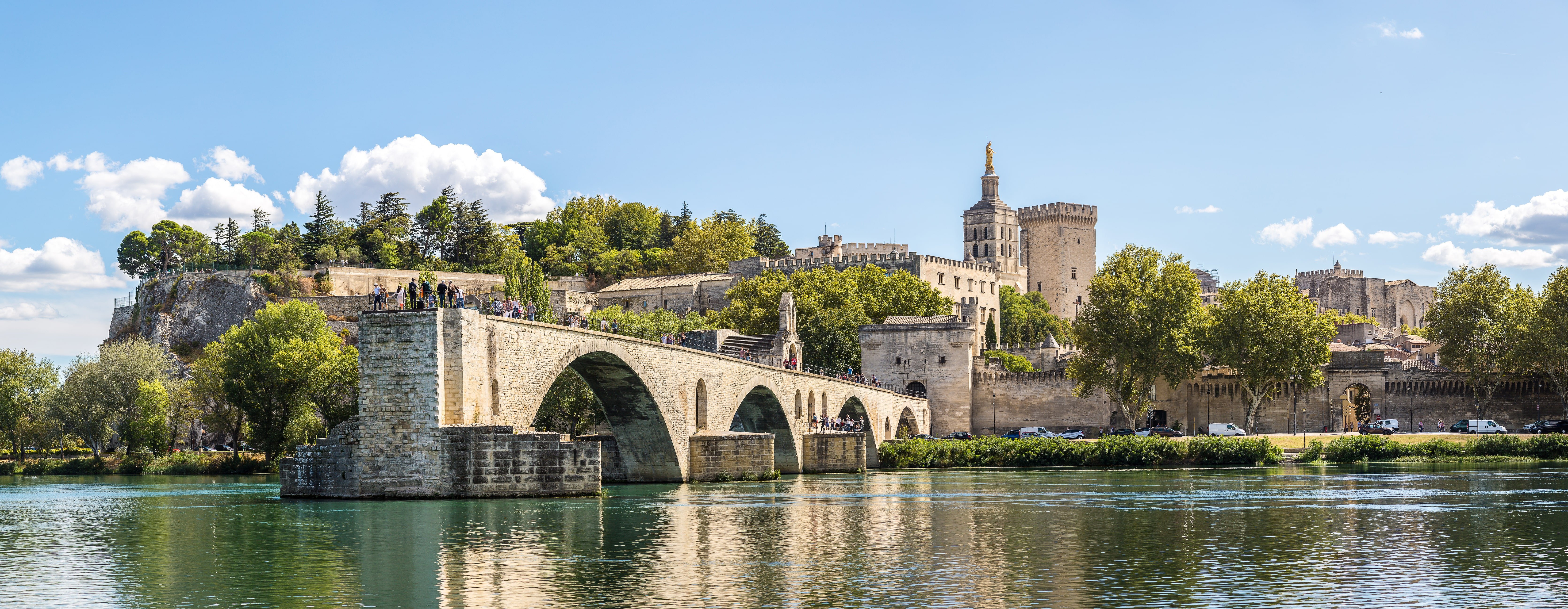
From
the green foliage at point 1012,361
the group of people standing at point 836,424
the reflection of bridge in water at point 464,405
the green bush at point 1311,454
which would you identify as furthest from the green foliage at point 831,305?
the reflection of bridge in water at point 464,405

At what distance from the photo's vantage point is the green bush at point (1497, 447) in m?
56.6

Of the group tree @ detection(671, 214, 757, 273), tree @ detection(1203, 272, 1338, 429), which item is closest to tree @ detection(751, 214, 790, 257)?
tree @ detection(671, 214, 757, 273)

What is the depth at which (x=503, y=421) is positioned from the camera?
33938 mm

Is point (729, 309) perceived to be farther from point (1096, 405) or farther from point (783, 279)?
point (1096, 405)

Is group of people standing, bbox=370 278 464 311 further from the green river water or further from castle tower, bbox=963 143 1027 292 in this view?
castle tower, bbox=963 143 1027 292

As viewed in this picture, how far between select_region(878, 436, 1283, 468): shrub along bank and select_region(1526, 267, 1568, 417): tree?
53.5ft

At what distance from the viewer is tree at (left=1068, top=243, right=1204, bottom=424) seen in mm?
69250

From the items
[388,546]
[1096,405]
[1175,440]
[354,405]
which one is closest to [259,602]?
[388,546]

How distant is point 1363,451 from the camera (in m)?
58.2

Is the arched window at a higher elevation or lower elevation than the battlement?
lower

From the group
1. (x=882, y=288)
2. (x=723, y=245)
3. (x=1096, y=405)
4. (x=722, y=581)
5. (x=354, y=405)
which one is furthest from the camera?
(x=723, y=245)

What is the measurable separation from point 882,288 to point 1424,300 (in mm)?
73603

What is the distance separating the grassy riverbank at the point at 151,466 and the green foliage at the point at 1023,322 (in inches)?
2537

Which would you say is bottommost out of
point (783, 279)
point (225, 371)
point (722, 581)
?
point (722, 581)
